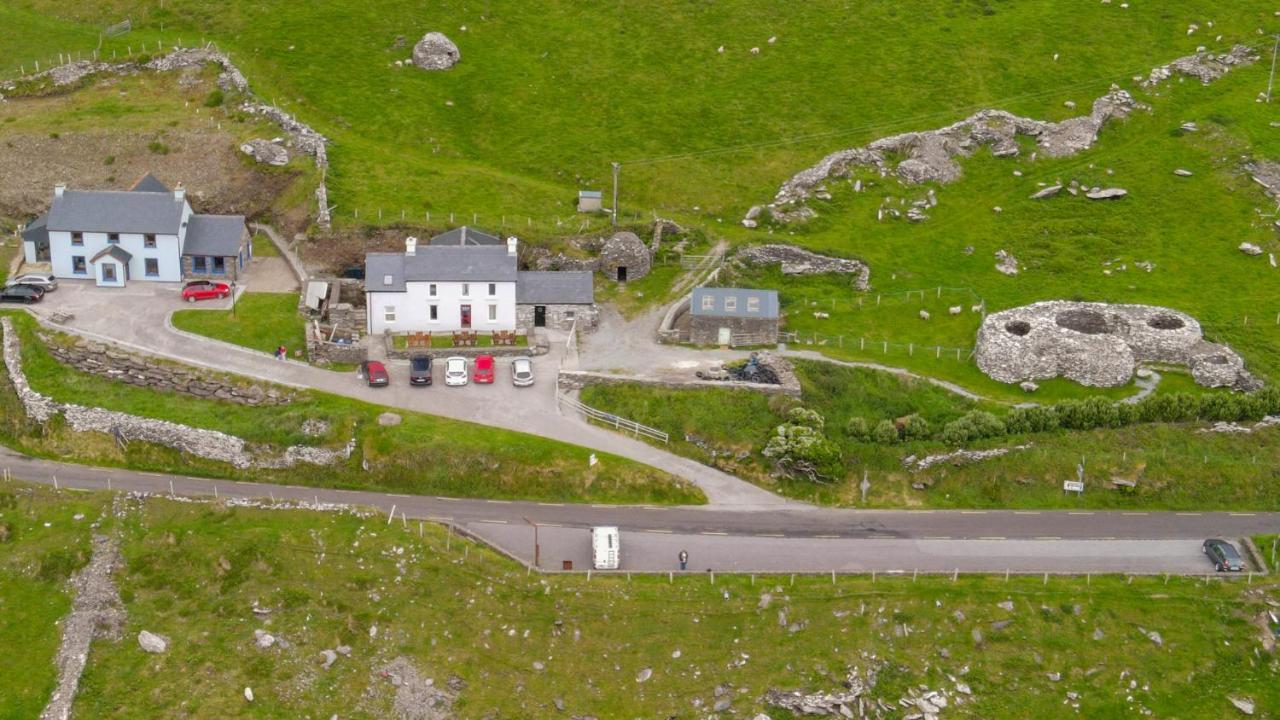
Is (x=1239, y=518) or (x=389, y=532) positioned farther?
(x=1239, y=518)

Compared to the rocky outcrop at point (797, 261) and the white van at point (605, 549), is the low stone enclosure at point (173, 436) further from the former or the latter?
the rocky outcrop at point (797, 261)

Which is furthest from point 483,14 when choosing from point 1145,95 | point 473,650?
point 473,650

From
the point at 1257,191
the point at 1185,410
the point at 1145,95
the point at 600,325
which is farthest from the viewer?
the point at 1145,95

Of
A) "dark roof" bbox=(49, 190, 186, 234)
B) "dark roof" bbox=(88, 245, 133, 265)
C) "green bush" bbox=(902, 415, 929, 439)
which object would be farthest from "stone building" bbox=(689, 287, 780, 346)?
"dark roof" bbox=(88, 245, 133, 265)

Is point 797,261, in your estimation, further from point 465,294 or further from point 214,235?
point 214,235

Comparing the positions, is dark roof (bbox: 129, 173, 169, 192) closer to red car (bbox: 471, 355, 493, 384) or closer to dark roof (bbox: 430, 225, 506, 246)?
dark roof (bbox: 430, 225, 506, 246)

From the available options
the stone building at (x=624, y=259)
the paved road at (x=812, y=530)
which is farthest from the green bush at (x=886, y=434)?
the stone building at (x=624, y=259)

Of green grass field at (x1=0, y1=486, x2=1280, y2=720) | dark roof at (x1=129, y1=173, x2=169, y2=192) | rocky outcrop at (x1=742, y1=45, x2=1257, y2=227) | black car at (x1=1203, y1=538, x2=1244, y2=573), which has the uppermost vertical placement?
rocky outcrop at (x1=742, y1=45, x2=1257, y2=227)

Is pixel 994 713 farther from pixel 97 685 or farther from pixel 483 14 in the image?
pixel 483 14
